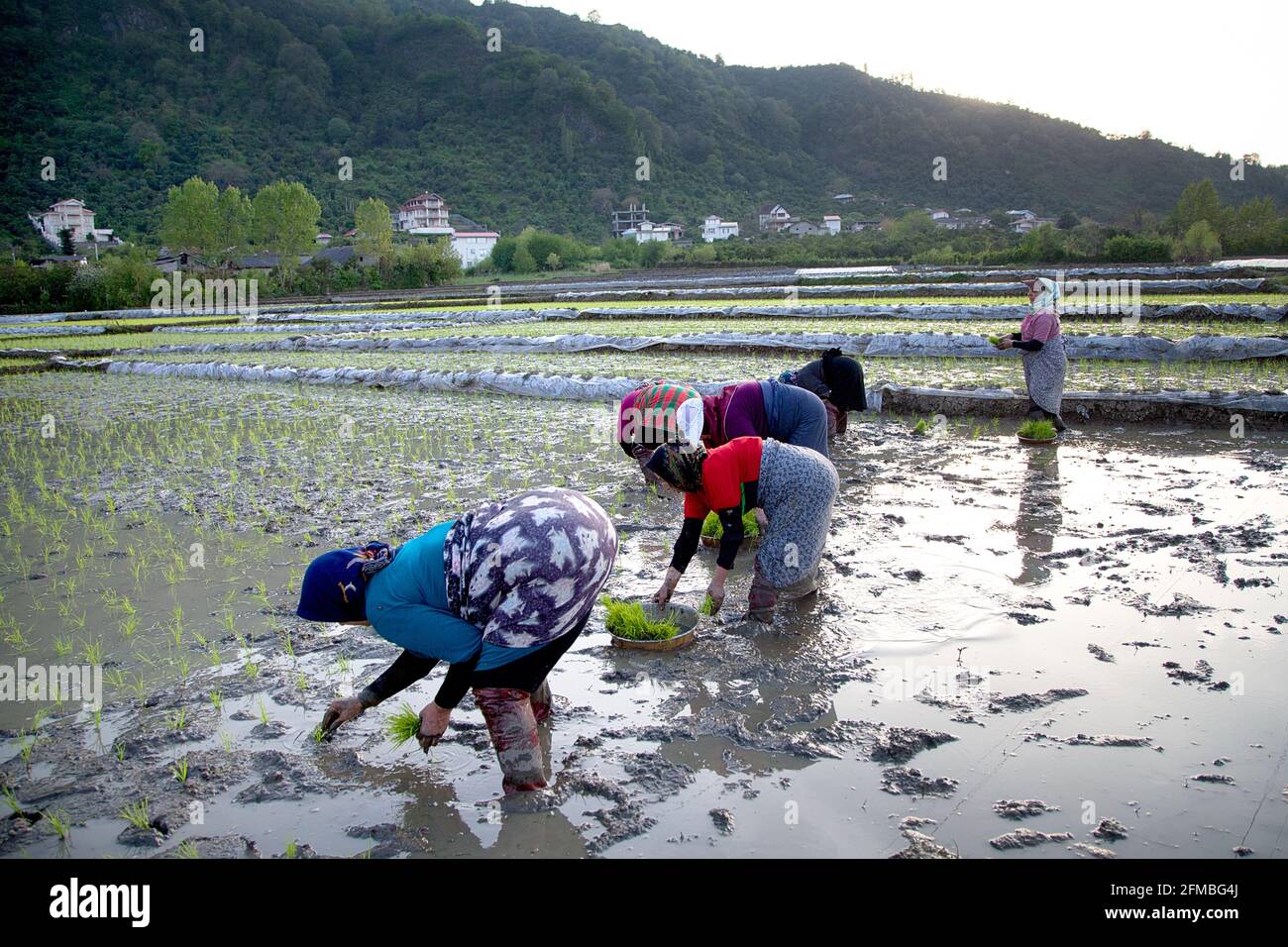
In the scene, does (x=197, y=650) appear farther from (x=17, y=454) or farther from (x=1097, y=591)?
(x=17, y=454)

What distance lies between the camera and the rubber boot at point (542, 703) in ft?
10.3

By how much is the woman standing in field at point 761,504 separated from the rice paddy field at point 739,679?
0.81ft

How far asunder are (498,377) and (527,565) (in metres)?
10.1

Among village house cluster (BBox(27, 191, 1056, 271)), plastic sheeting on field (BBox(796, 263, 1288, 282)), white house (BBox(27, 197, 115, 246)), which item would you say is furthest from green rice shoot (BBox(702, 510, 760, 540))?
white house (BBox(27, 197, 115, 246))

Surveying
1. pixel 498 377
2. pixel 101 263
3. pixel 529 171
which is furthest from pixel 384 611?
pixel 529 171

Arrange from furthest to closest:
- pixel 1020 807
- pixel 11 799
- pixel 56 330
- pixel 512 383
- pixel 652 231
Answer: pixel 652 231
pixel 56 330
pixel 512 383
pixel 11 799
pixel 1020 807

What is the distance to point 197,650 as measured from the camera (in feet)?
12.7

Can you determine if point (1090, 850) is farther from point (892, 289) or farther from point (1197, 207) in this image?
point (1197, 207)

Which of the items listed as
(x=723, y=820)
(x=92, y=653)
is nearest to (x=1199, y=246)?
(x=723, y=820)

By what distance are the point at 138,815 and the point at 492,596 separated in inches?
51.5

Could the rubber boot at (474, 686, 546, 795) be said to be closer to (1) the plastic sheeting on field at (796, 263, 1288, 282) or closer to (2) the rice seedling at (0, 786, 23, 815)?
(2) the rice seedling at (0, 786, 23, 815)

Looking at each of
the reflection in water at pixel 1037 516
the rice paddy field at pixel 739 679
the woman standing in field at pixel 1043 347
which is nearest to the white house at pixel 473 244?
the woman standing in field at pixel 1043 347

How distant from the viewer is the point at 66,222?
59375 millimetres

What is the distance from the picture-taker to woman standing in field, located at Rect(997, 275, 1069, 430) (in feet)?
24.6
